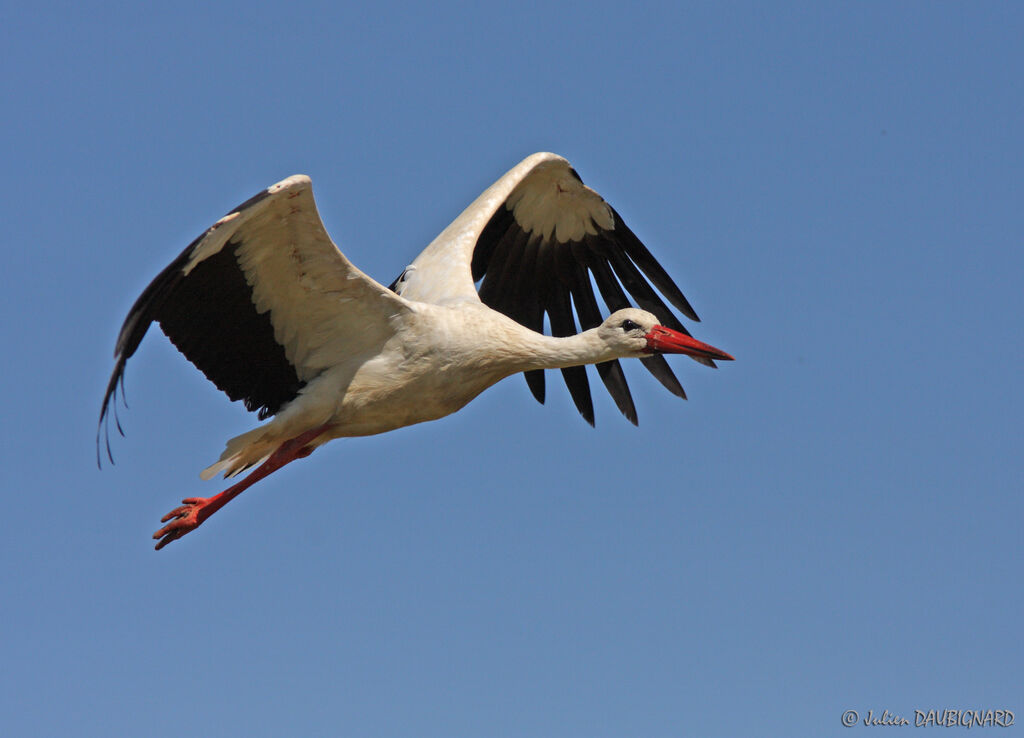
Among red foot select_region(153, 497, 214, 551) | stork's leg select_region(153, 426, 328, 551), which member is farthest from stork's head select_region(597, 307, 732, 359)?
red foot select_region(153, 497, 214, 551)

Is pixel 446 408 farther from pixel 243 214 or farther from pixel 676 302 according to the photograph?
pixel 676 302

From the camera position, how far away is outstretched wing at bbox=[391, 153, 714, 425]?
41.2 feet

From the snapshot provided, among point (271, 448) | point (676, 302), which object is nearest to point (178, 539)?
point (271, 448)

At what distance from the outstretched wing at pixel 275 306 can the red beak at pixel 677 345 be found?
1720 mm

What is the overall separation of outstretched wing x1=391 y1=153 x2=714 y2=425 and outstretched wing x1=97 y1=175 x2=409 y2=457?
231 centimetres

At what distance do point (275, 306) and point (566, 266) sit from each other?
340 cm

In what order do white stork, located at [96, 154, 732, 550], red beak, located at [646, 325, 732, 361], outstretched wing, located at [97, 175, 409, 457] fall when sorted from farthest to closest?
1. red beak, located at [646, 325, 732, 361]
2. white stork, located at [96, 154, 732, 550]
3. outstretched wing, located at [97, 175, 409, 457]

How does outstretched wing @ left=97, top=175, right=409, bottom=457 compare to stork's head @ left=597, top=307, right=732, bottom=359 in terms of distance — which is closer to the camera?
outstretched wing @ left=97, top=175, right=409, bottom=457

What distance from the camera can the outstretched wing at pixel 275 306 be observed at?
9695 millimetres

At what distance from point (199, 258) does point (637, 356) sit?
3.18 meters

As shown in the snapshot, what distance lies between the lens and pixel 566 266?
13.0 metres

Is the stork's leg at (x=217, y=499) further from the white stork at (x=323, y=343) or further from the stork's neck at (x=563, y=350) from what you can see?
the stork's neck at (x=563, y=350)

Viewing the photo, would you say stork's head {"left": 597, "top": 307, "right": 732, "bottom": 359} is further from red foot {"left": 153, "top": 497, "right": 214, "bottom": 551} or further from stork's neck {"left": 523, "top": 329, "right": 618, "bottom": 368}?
red foot {"left": 153, "top": 497, "right": 214, "bottom": 551}

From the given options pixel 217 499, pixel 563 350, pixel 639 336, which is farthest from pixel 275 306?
pixel 639 336
